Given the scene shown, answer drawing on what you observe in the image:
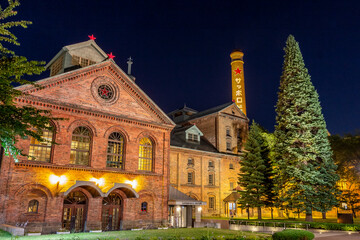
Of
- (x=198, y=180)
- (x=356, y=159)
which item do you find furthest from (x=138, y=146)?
(x=356, y=159)

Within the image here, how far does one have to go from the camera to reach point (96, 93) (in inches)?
982

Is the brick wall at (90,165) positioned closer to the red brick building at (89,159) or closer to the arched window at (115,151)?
the red brick building at (89,159)

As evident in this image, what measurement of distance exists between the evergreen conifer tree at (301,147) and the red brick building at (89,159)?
11.8 metres

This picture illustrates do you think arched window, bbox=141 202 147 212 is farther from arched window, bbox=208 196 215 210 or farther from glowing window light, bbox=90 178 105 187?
arched window, bbox=208 196 215 210

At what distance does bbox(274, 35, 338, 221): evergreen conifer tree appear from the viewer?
28.0 metres

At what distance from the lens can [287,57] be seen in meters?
33.1

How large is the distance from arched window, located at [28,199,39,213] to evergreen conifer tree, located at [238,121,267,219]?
69.4 feet

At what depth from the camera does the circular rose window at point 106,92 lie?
25.3 meters

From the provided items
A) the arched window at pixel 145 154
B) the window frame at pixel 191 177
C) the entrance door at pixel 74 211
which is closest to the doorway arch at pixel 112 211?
the entrance door at pixel 74 211

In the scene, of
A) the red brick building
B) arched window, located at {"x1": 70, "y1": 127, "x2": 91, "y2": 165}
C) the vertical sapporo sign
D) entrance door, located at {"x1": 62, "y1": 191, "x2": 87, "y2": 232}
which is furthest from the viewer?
the vertical sapporo sign

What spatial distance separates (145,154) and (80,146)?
601 cm

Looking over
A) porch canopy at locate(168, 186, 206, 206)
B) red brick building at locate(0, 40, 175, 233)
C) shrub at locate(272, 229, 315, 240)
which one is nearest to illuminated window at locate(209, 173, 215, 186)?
porch canopy at locate(168, 186, 206, 206)

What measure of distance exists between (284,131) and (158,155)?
1366 centimetres

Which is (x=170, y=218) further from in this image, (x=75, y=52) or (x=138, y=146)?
(x=75, y=52)
